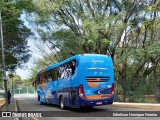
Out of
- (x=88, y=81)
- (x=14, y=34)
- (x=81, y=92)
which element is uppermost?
(x=14, y=34)

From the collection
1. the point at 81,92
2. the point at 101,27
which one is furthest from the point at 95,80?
the point at 101,27

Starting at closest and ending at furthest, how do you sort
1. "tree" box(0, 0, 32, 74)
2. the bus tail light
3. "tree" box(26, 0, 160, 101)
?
the bus tail light → "tree" box(0, 0, 32, 74) → "tree" box(26, 0, 160, 101)

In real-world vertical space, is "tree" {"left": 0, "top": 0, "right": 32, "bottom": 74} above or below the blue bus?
above

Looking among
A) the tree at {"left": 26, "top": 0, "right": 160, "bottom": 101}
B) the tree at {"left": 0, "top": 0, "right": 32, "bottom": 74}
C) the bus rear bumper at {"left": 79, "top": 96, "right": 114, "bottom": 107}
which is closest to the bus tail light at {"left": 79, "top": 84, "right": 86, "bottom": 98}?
the bus rear bumper at {"left": 79, "top": 96, "right": 114, "bottom": 107}

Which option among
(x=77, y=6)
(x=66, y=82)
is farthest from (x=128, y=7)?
(x=66, y=82)

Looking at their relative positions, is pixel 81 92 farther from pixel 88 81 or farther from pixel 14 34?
pixel 14 34

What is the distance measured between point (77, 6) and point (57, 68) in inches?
417

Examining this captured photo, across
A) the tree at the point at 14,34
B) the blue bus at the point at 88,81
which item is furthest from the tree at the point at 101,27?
the blue bus at the point at 88,81

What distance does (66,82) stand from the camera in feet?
65.8

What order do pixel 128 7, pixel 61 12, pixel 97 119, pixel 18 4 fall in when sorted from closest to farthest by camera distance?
1. pixel 97 119
2. pixel 18 4
3. pixel 128 7
4. pixel 61 12

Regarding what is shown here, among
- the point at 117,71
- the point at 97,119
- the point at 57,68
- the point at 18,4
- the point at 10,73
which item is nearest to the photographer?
the point at 97,119

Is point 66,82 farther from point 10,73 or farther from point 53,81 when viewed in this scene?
point 10,73

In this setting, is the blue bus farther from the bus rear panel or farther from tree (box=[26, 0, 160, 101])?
tree (box=[26, 0, 160, 101])

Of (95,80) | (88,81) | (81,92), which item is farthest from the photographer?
(95,80)
